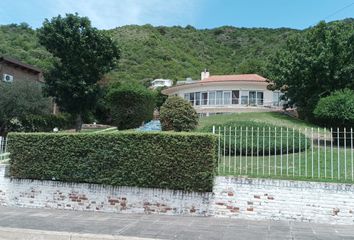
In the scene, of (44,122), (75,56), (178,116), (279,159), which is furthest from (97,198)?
(44,122)

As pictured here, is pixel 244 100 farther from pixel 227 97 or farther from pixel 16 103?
pixel 16 103

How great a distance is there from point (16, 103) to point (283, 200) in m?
26.5

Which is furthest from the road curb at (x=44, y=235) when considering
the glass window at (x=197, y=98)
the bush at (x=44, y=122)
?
the glass window at (x=197, y=98)

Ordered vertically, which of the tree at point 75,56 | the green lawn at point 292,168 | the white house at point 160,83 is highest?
the white house at point 160,83

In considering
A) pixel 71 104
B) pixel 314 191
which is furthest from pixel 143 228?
pixel 71 104

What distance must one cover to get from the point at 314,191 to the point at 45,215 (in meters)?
6.94

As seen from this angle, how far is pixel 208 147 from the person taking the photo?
10.8m

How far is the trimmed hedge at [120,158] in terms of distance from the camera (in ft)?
35.6

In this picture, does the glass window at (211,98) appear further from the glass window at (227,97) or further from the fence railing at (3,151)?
the fence railing at (3,151)

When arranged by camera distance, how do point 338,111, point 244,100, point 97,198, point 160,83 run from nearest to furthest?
point 97,198
point 338,111
point 244,100
point 160,83

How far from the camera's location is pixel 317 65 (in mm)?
26797

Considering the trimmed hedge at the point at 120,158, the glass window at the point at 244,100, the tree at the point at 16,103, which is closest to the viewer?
the trimmed hedge at the point at 120,158

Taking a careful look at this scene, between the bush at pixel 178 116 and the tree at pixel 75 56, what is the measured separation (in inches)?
414

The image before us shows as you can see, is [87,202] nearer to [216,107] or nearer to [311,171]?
[311,171]
